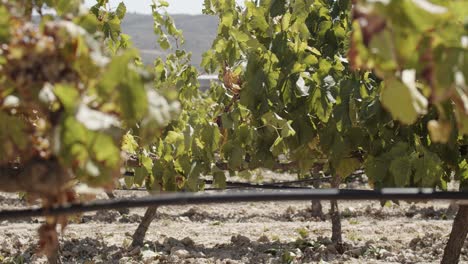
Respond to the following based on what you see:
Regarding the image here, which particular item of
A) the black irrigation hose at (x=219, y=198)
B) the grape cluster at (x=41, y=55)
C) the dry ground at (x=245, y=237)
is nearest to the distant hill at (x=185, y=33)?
the dry ground at (x=245, y=237)

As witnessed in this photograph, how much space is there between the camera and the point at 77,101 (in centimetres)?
114

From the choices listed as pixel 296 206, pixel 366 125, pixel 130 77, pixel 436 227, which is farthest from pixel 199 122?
pixel 296 206

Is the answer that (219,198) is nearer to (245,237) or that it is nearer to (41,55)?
(41,55)

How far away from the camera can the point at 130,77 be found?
1154 mm

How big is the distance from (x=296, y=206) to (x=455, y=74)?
23.9 ft

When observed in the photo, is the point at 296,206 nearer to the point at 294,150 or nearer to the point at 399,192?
the point at 294,150

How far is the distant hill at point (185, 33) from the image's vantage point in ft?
90.1

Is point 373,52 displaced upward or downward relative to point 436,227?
upward

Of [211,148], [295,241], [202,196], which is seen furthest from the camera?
[295,241]

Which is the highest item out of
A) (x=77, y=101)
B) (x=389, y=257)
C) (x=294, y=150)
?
(x=77, y=101)

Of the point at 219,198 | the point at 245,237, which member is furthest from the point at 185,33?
the point at 219,198

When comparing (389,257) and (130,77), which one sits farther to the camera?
(389,257)

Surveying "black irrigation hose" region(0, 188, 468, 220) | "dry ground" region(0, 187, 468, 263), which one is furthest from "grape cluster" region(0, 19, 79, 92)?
"dry ground" region(0, 187, 468, 263)

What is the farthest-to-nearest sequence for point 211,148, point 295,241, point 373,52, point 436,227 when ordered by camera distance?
point 436,227
point 295,241
point 211,148
point 373,52
